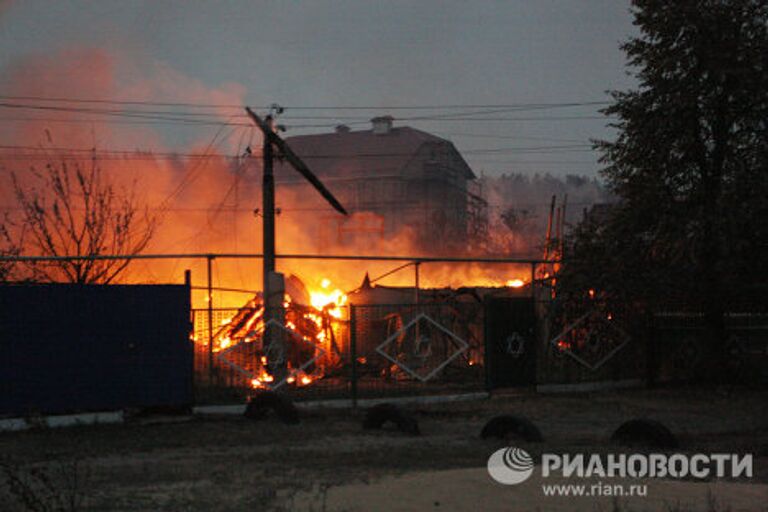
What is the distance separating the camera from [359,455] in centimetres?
1144

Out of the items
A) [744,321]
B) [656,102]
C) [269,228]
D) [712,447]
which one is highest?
[656,102]

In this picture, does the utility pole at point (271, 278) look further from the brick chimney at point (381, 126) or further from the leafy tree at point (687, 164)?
the brick chimney at point (381, 126)

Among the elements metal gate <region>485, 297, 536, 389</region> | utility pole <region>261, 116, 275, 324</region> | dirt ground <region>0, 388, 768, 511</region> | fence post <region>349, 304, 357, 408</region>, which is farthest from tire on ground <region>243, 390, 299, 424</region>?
metal gate <region>485, 297, 536, 389</region>

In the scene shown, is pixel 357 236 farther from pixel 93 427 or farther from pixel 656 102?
pixel 93 427

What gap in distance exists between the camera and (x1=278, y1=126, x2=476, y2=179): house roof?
66.1m

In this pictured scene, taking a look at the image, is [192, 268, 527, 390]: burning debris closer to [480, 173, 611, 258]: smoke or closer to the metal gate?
the metal gate

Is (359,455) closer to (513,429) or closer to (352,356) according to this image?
(513,429)

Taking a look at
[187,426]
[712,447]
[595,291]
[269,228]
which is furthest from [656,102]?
[187,426]

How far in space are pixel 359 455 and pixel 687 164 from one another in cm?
1297

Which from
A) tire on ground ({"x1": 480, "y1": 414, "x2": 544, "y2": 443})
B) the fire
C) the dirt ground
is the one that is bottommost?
the dirt ground

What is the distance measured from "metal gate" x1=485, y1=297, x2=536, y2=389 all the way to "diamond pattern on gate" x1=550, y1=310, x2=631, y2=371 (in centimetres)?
132

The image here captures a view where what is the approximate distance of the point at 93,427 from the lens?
→ 1427 centimetres

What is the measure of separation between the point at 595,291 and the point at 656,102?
15.3 feet

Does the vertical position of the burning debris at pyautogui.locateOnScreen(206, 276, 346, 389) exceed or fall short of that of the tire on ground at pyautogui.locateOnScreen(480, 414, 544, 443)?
it exceeds it
